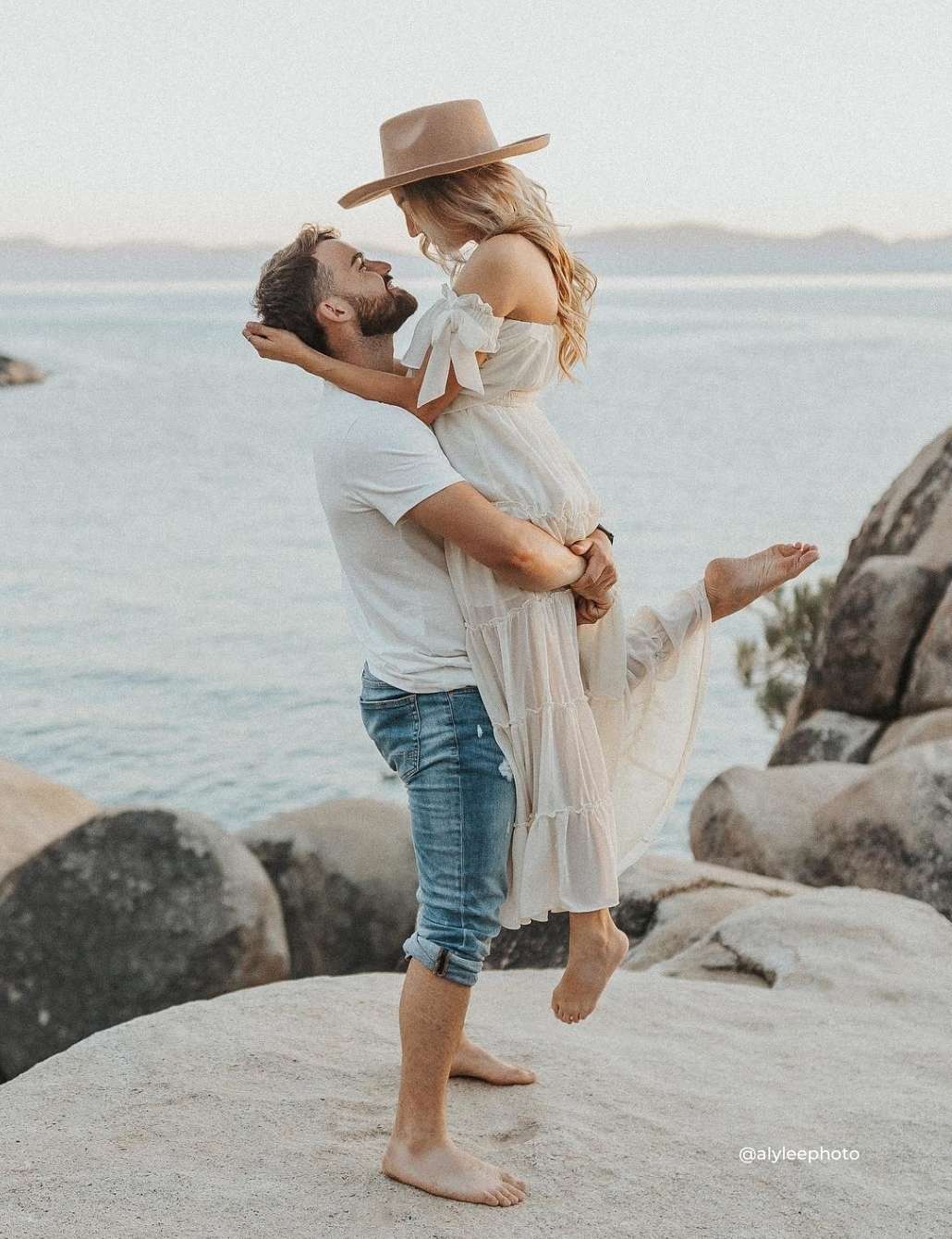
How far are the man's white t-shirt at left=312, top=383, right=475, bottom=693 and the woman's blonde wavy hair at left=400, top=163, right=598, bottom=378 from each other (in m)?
0.42

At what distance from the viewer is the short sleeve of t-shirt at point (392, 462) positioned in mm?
3180

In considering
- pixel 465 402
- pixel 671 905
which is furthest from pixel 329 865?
pixel 465 402

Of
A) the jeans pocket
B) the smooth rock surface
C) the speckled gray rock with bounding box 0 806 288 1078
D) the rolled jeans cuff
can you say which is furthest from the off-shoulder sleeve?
the speckled gray rock with bounding box 0 806 288 1078

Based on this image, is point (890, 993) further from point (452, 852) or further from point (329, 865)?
point (329, 865)

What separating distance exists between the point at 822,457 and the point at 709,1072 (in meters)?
38.0

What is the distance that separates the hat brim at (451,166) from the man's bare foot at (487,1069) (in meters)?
2.23

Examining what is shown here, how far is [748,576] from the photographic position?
3.63 metres

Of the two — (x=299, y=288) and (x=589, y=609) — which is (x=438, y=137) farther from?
(x=589, y=609)

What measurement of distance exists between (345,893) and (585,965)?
3.81m

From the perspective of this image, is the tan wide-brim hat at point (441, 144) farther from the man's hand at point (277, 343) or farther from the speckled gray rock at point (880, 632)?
the speckled gray rock at point (880, 632)

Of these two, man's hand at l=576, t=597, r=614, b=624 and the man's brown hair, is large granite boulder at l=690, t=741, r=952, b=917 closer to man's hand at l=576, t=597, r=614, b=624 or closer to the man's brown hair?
man's hand at l=576, t=597, r=614, b=624

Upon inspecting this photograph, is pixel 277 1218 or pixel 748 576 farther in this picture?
pixel 748 576

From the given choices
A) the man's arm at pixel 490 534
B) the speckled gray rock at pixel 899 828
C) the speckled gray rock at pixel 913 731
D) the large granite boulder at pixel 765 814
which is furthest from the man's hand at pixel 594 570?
the speckled gray rock at pixel 913 731

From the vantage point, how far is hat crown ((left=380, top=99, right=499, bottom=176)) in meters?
3.27
